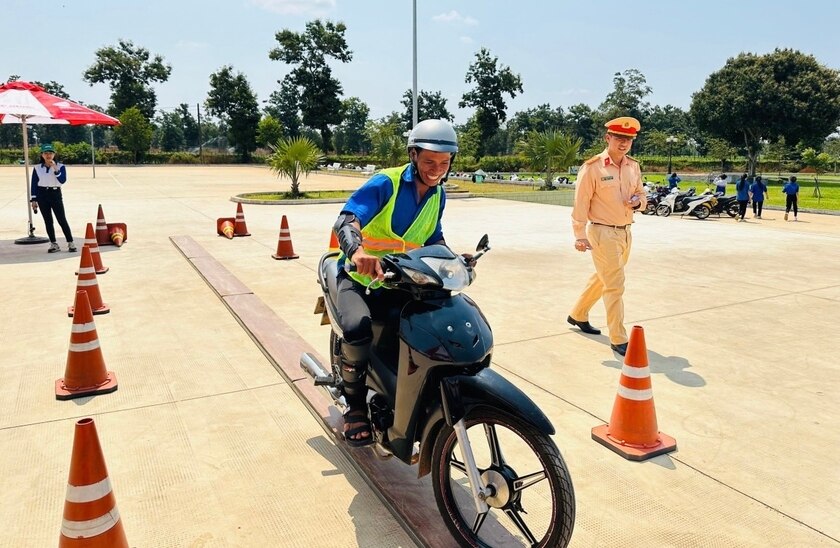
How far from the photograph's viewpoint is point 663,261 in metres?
9.74

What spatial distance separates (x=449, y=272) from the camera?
2.50 meters

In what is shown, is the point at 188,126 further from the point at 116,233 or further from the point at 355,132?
the point at 116,233

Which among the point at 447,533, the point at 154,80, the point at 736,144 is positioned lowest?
the point at 447,533

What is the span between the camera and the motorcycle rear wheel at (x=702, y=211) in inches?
683

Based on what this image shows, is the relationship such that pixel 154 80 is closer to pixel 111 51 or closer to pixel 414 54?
pixel 111 51

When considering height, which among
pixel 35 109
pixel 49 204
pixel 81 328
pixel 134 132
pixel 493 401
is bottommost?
pixel 81 328

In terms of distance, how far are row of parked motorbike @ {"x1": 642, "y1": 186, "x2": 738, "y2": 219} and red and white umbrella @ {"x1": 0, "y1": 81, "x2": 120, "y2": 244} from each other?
14730 millimetres

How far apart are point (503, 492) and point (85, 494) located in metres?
1.56

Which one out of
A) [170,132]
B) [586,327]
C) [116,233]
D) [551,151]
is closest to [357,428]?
[586,327]

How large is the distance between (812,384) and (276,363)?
4160mm

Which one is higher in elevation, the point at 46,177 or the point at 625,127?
the point at 625,127

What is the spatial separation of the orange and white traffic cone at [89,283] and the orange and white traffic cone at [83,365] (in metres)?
1.59

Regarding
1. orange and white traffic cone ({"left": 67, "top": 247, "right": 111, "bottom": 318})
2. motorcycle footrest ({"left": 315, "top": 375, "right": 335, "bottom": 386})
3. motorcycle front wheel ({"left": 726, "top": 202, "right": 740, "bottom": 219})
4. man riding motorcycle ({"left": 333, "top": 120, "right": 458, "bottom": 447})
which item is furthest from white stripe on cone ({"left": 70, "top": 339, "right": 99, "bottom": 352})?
motorcycle front wheel ({"left": 726, "top": 202, "right": 740, "bottom": 219})

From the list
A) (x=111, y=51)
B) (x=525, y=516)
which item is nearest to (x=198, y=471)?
(x=525, y=516)
